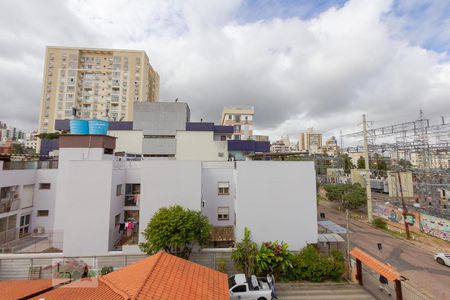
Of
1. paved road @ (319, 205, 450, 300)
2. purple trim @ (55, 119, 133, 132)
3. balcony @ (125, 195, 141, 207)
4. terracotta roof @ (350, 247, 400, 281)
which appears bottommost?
paved road @ (319, 205, 450, 300)

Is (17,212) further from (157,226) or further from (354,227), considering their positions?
(354,227)

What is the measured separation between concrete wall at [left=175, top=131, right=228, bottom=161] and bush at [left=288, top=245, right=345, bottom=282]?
20.2 meters

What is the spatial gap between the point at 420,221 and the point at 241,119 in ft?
117

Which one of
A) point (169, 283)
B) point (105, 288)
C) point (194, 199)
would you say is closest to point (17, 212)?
point (194, 199)

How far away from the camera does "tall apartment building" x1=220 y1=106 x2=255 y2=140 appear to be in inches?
2012

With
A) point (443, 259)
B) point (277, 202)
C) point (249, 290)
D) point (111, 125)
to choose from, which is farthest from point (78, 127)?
point (443, 259)

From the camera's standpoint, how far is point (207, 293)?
9.15 m

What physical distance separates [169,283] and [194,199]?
8.12 metres

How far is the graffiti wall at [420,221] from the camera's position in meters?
25.6

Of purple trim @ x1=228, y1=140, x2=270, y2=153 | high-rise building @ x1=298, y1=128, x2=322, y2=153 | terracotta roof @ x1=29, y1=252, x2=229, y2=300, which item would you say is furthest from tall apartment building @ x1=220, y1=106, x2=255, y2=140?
high-rise building @ x1=298, y1=128, x2=322, y2=153

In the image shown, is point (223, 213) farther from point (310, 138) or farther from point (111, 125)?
point (310, 138)

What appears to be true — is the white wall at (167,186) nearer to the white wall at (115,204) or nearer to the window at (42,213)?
the white wall at (115,204)

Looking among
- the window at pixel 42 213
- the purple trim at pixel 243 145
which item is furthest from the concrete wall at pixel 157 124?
the window at pixel 42 213

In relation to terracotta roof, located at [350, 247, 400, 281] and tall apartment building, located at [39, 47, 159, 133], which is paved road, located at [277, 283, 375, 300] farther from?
tall apartment building, located at [39, 47, 159, 133]
